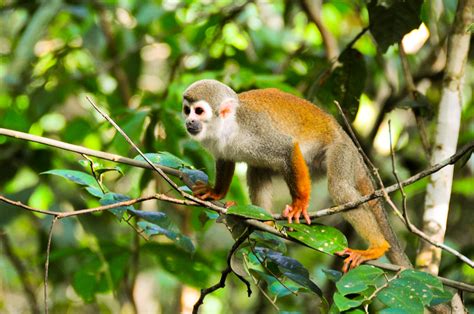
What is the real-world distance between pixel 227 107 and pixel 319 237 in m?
1.53

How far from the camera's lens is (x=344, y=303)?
95.2 inches

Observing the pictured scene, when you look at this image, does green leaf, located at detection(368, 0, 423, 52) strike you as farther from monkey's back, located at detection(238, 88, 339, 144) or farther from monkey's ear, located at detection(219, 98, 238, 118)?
monkey's ear, located at detection(219, 98, 238, 118)

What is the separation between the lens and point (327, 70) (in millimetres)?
4391

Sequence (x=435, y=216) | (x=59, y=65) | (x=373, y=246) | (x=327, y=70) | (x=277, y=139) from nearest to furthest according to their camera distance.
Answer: (x=435, y=216), (x=373, y=246), (x=277, y=139), (x=327, y=70), (x=59, y=65)

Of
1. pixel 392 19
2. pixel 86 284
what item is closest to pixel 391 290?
pixel 392 19

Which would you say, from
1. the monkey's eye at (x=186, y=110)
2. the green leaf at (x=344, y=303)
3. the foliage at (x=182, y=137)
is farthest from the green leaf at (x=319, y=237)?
the monkey's eye at (x=186, y=110)

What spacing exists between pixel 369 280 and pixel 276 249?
74 centimetres

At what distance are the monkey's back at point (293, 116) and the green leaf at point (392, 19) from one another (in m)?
0.61

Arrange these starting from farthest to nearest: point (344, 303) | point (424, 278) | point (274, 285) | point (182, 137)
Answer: point (182, 137), point (274, 285), point (424, 278), point (344, 303)

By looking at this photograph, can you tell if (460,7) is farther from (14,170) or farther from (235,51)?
(14,170)

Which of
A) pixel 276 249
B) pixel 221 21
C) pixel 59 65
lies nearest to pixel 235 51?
pixel 221 21

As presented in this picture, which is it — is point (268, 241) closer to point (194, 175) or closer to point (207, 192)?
point (194, 175)

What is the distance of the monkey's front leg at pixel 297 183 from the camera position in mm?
3598

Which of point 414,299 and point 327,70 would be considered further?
point 327,70
